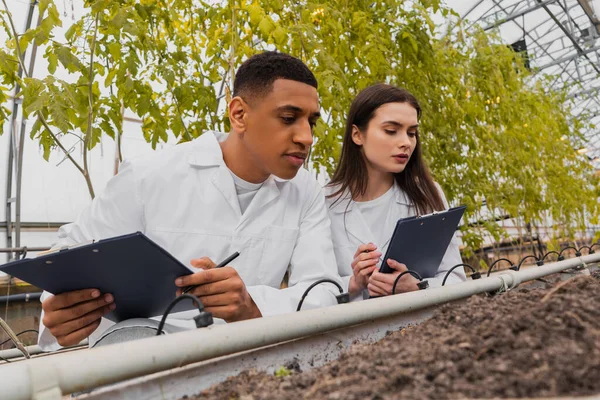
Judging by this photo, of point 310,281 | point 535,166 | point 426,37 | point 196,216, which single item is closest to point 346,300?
point 310,281

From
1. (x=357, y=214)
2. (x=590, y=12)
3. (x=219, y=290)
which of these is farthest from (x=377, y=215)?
(x=590, y=12)

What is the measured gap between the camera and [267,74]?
5.02 ft

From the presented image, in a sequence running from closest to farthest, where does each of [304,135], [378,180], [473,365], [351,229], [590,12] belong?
[473,365] → [304,135] → [351,229] → [378,180] → [590,12]

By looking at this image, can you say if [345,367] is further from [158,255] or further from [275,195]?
[275,195]

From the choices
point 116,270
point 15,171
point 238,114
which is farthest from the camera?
point 15,171

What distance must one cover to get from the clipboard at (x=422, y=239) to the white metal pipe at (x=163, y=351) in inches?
18.7

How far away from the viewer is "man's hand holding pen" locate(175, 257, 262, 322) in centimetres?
101

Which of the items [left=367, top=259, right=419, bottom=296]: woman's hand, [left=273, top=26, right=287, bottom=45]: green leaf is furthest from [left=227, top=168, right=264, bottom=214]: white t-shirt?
[left=273, top=26, right=287, bottom=45]: green leaf

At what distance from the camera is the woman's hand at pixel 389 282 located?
1.48 metres

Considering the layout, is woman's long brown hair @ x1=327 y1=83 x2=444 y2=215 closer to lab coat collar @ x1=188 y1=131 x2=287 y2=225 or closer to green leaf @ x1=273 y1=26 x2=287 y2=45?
green leaf @ x1=273 y1=26 x2=287 y2=45

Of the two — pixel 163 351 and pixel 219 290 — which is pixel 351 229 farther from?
pixel 163 351

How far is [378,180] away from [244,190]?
703 millimetres

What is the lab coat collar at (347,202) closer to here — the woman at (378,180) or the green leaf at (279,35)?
the woman at (378,180)

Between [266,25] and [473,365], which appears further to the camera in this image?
[266,25]
